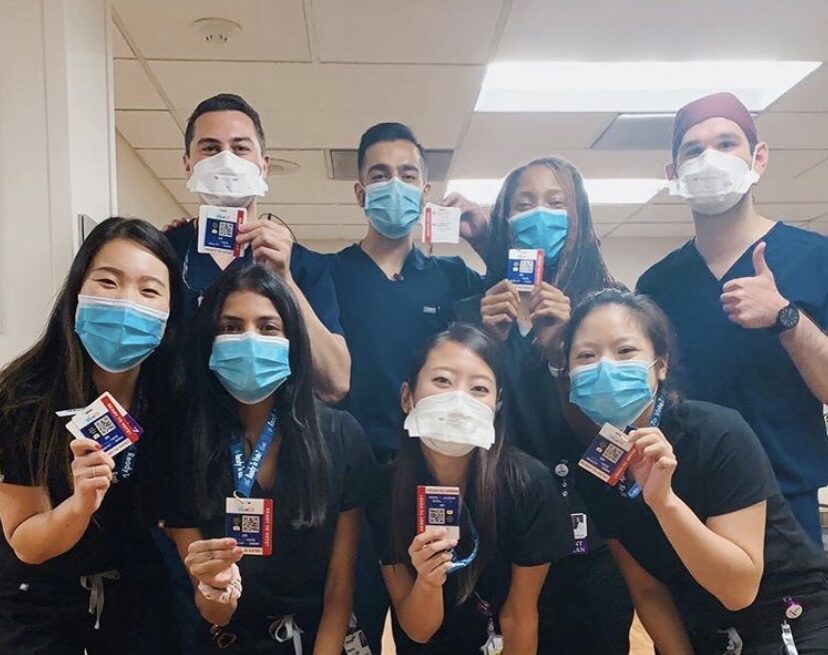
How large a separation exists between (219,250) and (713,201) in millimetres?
1298

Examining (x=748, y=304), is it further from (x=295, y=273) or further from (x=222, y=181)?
(x=222, y=181)

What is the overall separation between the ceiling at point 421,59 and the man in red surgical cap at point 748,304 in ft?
4.27

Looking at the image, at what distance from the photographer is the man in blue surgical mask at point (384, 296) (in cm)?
200

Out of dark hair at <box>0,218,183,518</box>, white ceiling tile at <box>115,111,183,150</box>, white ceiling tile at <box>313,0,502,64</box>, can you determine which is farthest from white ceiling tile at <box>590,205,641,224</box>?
dark hair at <box>0,218,183,518</box>

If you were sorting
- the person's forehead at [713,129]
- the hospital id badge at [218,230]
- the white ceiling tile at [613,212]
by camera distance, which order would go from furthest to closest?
1. the white ceiling tile at [613,212]
2. the person's forehead at [713,129]
3. the hospital id badge at [218,230]

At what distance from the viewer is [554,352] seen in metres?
1.86

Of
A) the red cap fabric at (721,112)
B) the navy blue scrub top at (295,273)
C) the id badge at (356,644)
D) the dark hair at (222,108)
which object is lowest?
the id badge at (356,644)

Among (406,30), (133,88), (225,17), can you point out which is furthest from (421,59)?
(133,88)

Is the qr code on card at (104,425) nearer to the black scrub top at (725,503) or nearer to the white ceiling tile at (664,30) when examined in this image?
the black scrub top at (725,503)

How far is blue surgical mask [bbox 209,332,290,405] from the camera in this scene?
1.62m

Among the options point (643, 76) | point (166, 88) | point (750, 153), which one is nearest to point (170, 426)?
point (750, 153)

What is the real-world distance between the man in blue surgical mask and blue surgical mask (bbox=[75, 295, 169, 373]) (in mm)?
660

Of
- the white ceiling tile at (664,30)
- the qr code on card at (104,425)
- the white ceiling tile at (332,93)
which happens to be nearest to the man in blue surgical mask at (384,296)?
the qr code on card at (104,425)

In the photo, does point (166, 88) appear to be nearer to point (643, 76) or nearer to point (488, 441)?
point (643, 76)
